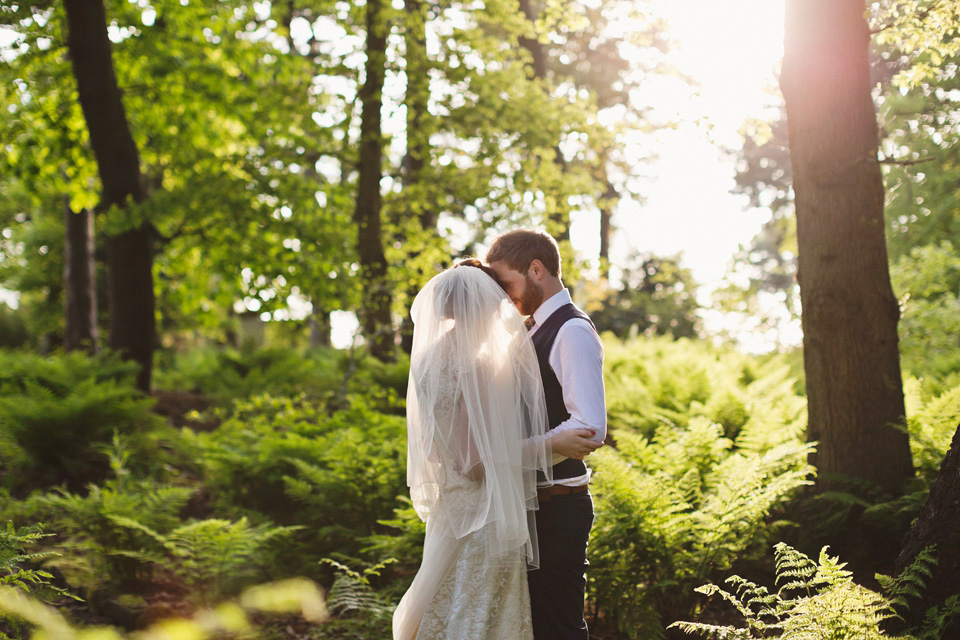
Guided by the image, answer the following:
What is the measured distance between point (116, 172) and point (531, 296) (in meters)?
9.19

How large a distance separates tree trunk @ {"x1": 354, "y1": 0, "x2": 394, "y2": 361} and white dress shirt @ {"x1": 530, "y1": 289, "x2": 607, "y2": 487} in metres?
7.34

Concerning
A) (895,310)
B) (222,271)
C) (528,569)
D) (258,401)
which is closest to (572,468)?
(528,569)

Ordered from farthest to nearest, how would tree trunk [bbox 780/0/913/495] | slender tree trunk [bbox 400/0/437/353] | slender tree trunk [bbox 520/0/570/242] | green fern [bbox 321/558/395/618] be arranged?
slender tree trunk [bbox 520/0/570/242]
slender tree trunk [bbox 400/0/437/353]
tree trunk [bbox 780/0/913/495]
green fern [bbox 321/558/395/618]

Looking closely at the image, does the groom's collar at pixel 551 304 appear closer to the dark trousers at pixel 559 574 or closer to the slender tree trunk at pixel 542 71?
the dark trousers at pixel 559 574

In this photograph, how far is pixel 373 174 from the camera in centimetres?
1115

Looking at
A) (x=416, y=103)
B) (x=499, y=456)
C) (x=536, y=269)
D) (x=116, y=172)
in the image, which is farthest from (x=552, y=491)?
(x=116, y=172)

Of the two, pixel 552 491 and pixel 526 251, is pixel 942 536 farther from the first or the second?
pixel 526 251

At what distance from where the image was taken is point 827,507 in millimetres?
5180

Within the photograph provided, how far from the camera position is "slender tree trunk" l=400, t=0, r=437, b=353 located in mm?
10789

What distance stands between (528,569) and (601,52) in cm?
1868

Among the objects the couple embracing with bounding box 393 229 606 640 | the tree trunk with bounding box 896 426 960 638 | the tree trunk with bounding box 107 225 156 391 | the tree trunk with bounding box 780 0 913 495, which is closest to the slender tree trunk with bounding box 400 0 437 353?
the tree trunk with bounding box 107 225 156 391

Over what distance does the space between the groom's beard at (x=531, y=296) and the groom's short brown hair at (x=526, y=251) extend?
6 cm

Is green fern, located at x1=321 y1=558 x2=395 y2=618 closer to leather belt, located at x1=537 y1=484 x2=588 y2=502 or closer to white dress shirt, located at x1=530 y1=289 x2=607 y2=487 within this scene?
leather belt, located at x1=537 y1=484 x2=588 y2=502

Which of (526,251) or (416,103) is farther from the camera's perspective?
(416,103)
